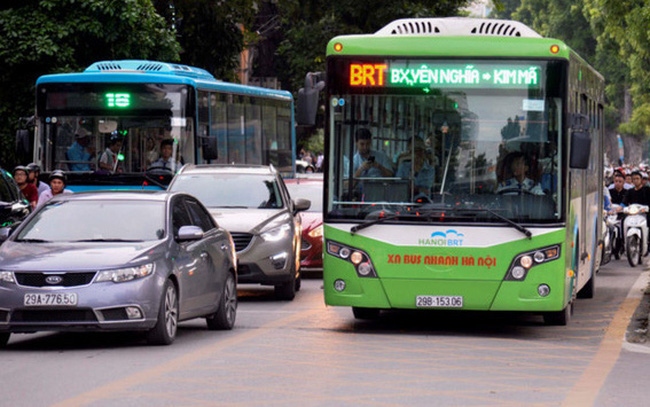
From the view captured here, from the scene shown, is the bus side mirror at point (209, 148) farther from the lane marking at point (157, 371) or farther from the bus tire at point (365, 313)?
the lane marking at point (157, 371)

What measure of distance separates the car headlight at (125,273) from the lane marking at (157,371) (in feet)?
2.62

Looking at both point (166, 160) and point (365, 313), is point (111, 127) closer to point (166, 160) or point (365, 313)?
point (166, 160)

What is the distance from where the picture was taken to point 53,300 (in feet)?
43.9

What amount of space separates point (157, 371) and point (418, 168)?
4.10 meters

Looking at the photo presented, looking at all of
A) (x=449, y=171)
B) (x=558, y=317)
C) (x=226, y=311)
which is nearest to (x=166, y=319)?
(x=226, y=311)

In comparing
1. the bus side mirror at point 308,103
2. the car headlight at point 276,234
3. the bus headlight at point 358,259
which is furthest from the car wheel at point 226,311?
→ the car headlight at point 276,234

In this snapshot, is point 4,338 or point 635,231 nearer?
point 4,338

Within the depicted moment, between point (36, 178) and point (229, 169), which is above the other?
point (229, 169)

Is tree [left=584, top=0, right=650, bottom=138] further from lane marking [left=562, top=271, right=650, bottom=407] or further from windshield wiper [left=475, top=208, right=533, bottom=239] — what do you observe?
windshield wiper [left=475, top=208, right=533, bottom=239]

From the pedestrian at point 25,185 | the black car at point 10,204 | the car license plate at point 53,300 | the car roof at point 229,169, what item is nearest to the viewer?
the car license plate at point 53,300

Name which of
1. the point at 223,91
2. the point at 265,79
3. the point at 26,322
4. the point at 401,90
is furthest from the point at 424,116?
the point at 265,79

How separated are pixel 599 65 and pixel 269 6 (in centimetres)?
3993

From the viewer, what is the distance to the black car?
1977 cm

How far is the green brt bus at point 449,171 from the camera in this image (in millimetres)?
15078
